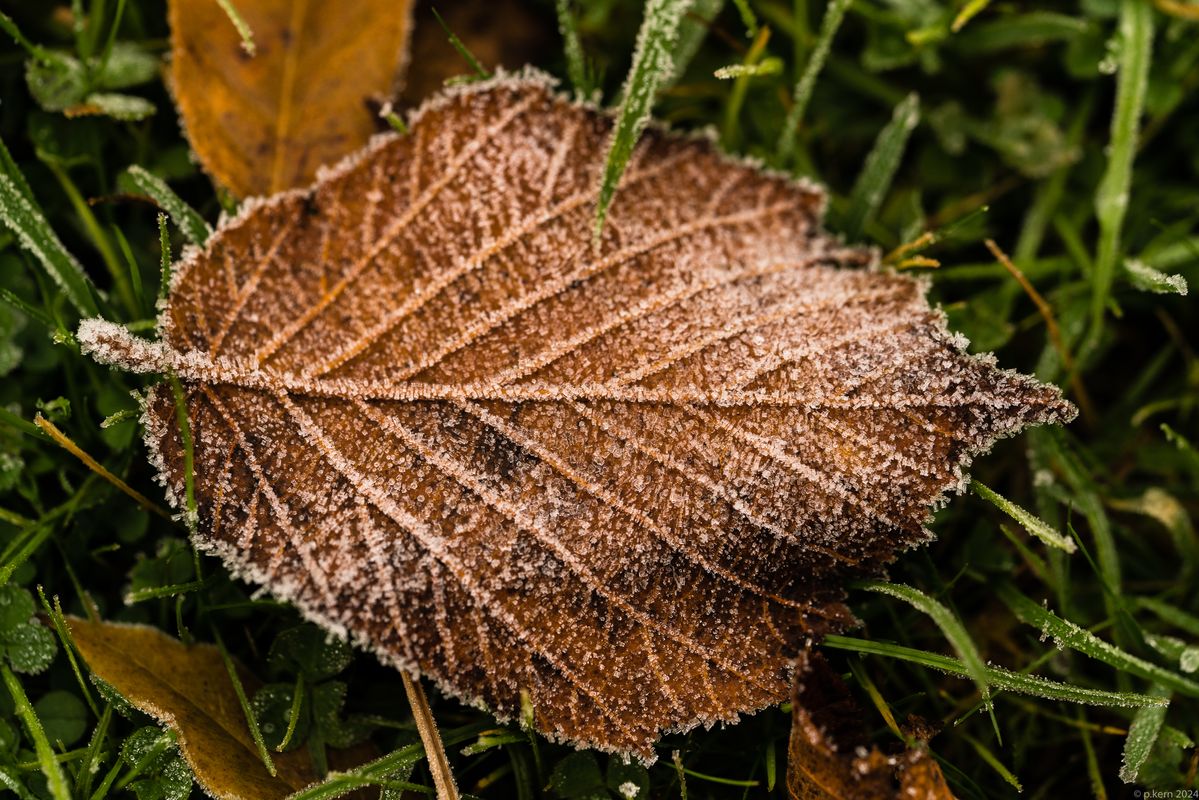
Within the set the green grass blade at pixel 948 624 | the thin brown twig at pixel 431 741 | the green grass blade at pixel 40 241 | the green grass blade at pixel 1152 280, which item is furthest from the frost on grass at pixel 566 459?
the green grass blade at pixel 1152 280

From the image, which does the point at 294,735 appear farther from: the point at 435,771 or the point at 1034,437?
the point at 1034,437

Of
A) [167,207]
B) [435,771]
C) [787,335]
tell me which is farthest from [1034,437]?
[167,207]

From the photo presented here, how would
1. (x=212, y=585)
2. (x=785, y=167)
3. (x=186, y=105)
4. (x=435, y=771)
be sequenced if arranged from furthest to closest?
(x=785, y=167)
(x=186, y=105)
(x=212, y=585)
(x=435, y=771)

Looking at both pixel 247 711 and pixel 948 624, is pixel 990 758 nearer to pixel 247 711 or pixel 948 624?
pixel 948 624

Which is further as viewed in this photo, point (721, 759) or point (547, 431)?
point (721, 759)

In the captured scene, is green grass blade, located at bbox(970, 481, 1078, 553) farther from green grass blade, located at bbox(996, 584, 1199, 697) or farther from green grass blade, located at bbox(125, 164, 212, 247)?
green grass blade, located at bbox(125, 164, 212, 247)

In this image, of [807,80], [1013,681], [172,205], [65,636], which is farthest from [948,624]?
[172,205]
